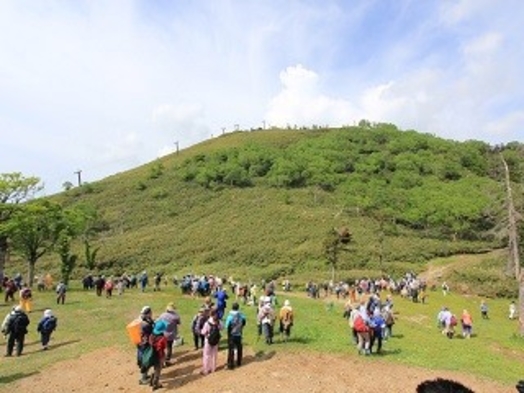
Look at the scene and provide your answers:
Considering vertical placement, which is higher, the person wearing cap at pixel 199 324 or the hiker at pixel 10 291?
the hiker at pixel 10 291

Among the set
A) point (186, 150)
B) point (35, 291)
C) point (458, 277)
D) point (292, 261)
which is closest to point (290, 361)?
point (35, 291)

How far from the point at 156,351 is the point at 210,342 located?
1824 millimetres

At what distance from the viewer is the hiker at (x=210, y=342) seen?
18.6 metres

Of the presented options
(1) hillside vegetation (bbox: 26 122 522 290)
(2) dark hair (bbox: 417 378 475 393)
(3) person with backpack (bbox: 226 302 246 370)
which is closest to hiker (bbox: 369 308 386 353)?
(3) person with backpack (bbox: 226 302 246 370)

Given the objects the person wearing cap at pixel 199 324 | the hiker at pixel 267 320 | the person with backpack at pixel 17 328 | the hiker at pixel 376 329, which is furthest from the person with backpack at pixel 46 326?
the hiker at pixel 376 329

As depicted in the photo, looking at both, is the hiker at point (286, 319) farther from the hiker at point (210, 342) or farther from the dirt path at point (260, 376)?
the hiker at point (210, 342)

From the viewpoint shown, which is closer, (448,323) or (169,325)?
(169,325)

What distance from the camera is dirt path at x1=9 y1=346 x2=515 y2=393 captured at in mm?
17969

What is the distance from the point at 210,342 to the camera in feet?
61.2

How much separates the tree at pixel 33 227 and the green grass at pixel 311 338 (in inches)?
379

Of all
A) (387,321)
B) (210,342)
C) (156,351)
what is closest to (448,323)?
(387,321)

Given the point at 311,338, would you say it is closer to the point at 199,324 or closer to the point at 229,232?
the point at 199,324

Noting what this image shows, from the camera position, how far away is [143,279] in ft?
152

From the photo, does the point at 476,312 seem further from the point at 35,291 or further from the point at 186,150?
the point at 186,150
